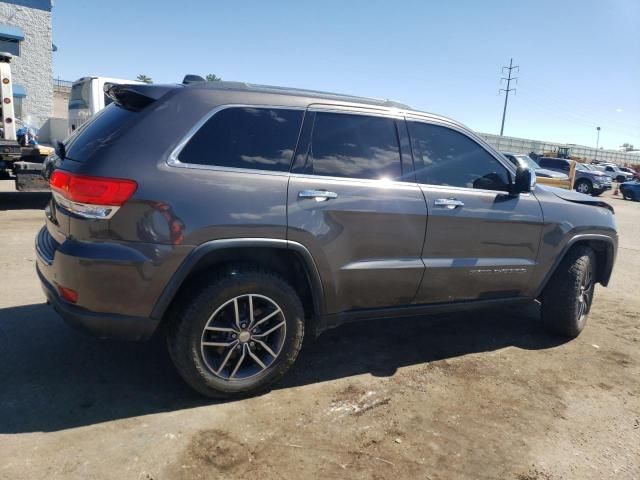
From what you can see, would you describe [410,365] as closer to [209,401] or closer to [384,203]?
[384,203]

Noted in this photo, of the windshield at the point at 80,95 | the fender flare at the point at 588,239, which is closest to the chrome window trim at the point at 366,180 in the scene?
the fender flare at the point at 588,239

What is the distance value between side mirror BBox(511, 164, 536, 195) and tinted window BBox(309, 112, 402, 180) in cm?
110

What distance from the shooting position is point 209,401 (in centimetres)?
320

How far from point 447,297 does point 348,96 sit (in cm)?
171

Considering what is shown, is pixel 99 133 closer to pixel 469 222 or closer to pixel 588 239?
pixel 469 222

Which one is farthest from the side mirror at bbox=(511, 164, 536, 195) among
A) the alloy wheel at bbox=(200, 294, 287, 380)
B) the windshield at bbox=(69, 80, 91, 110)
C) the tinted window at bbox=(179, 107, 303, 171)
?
the windshield at bbox=(69, 80, 91, 110)

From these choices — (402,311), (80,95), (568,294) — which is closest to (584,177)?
(80,95)

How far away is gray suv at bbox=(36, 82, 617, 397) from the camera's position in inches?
110

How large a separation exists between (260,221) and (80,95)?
1188 centimetres

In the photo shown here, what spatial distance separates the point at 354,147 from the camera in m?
3.47

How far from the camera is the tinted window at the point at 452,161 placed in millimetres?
3764

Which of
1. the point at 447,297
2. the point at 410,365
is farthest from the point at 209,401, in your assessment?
the point at 447,297

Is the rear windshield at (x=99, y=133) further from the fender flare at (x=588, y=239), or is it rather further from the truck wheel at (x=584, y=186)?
the truck wheel at (x=584, y=186)

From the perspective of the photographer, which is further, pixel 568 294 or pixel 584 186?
pixel 584 186
